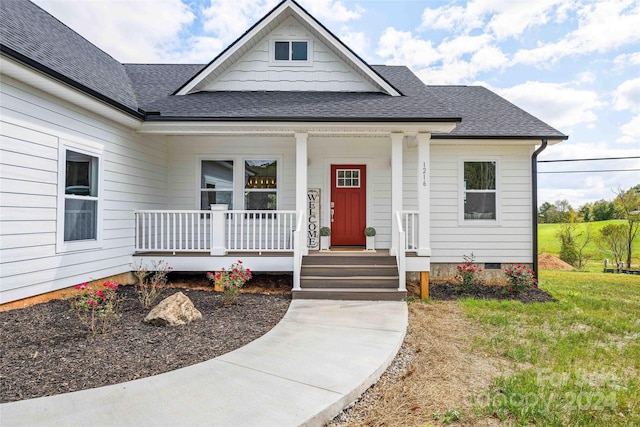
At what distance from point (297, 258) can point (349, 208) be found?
2880 millimetres

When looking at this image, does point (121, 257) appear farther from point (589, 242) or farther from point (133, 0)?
point (589, 242)

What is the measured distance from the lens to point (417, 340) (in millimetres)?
4559

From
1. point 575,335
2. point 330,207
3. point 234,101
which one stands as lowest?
point 575,335

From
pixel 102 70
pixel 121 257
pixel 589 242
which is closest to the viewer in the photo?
pixel 121 257

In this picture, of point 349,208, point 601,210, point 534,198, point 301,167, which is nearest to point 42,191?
point 301,167

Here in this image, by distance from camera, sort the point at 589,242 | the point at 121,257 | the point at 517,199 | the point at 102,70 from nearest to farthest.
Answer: the point at 121,257
the point at 102,70
the point at 517,199
the point at 589,242

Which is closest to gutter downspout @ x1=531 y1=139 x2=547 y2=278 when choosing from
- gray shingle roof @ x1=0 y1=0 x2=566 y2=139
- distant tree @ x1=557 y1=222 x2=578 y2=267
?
gray shingle roof @ x1=0 y1=0 x2=566 y2=139

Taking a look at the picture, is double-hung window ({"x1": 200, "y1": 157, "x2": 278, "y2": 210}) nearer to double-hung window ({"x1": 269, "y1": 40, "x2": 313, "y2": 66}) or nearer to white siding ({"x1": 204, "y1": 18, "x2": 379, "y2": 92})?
white siding ({"x1": 204, "y1": 18, "x2": 379, "y2": 92})

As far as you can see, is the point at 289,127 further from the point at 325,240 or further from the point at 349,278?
the point at 349,278

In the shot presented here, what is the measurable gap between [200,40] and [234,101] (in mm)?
7157

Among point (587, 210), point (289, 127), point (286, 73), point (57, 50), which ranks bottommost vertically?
point (587, 210)

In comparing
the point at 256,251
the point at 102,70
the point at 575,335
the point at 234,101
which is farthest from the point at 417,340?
the point at 102,70

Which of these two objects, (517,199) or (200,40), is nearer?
(517,199)

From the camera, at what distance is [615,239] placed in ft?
52.3
